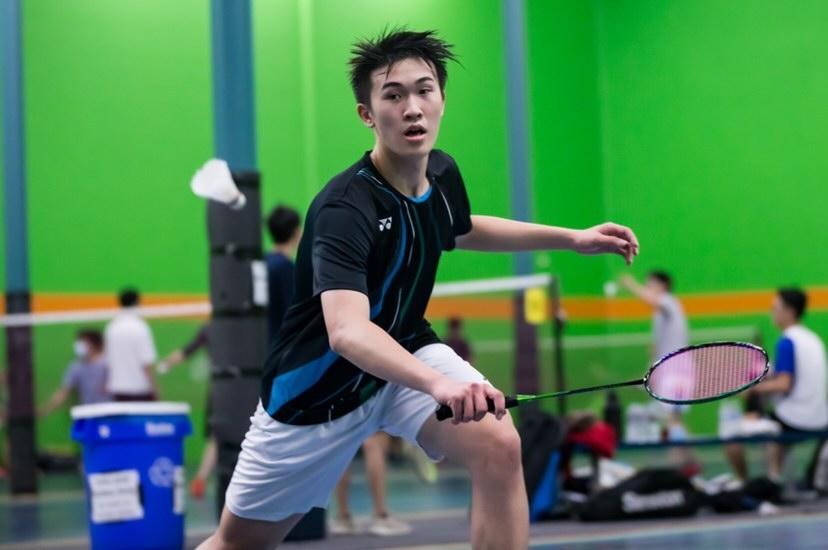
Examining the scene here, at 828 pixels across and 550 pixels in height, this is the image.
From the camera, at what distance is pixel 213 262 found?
23.9 feet

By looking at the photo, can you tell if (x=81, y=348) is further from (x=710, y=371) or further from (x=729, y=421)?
(x=710, y=371)

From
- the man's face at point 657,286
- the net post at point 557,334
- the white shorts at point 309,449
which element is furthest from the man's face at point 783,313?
the white shorts at point 309,449

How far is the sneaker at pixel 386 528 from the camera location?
7.79 meters

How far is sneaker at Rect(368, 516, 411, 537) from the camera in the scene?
779 cm

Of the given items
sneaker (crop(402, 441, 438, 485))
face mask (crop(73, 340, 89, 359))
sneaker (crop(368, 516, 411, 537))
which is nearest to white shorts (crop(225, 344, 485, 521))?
sneaker (crop(402, 441, 438, 485))

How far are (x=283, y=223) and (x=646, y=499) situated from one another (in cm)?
264

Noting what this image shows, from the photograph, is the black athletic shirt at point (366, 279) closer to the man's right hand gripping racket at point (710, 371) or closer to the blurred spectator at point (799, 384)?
the man's right hand gripping racket at point (710, 371)

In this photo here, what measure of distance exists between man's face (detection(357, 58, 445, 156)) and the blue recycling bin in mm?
4036

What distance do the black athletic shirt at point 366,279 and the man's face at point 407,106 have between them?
14cm

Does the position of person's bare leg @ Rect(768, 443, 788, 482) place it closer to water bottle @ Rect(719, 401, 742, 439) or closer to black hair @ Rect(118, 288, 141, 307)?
water bottle @ Rect(719, 401, 742, 439)

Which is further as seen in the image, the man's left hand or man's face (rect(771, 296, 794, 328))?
man's face (rect(771, 296, 794, 328))

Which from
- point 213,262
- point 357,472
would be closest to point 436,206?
point 213,262

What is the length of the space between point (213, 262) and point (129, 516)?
4.35ft

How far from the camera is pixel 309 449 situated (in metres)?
3.67
